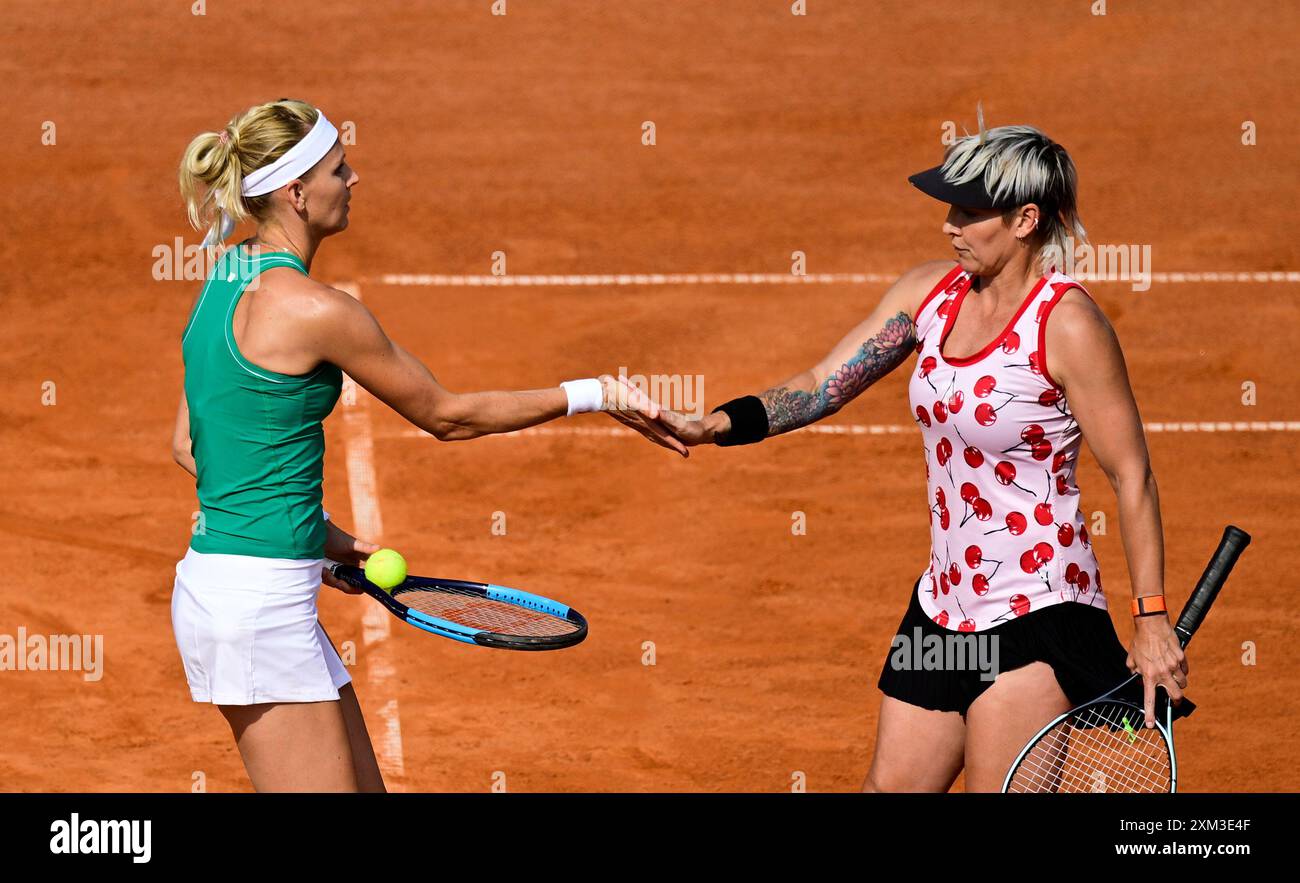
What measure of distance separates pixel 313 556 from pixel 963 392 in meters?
1.82

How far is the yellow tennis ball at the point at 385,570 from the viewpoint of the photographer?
5172 millimetres

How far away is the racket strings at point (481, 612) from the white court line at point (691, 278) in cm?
709

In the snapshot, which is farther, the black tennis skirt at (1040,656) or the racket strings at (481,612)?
the racket strings at (481,612)

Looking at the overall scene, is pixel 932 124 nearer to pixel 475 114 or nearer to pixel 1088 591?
pixel 475 114

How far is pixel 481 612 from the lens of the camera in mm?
5547

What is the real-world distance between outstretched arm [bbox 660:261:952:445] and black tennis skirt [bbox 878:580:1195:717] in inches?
37.9

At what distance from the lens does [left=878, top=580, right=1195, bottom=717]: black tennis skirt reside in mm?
4641

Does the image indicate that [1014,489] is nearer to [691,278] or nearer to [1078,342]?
[1078,342]

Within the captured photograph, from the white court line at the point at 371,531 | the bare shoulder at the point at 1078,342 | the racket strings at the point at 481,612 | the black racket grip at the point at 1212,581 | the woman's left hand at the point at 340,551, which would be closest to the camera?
the bare shoulder at the point at 1078,342

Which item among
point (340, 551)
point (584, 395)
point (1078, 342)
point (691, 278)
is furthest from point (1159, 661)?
point (691, 278)

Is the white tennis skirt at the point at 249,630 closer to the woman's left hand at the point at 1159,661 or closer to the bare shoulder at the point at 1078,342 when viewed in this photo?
the bare shoulder at the point at 1078,342

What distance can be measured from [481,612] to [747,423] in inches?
42.0

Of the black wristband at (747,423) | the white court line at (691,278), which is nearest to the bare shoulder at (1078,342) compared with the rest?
the black wristband at (747,423)
